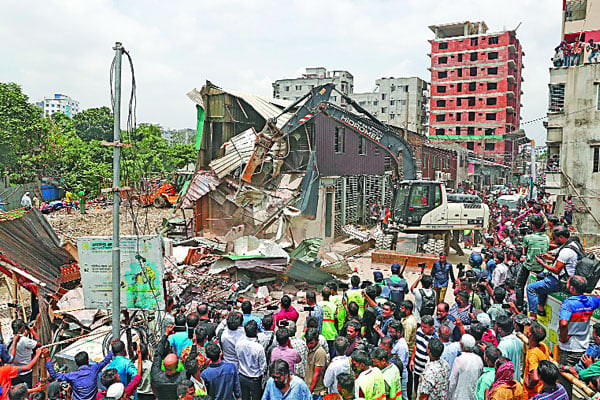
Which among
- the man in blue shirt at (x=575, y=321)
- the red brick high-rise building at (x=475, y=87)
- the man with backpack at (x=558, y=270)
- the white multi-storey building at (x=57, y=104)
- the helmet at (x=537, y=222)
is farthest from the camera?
the white multi-storey building at (x=57, y=104)

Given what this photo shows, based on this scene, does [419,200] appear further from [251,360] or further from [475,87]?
[475,87]

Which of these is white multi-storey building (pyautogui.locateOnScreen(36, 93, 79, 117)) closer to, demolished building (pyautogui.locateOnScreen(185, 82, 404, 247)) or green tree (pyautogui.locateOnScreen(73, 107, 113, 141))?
green tree (pyautogui.locateOnScreen(73, 107, 113, 141))

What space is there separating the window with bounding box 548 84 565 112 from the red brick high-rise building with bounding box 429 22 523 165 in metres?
32.3

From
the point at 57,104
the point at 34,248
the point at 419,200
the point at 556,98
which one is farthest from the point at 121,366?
the point at 57,104

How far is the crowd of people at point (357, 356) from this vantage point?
4.22 m

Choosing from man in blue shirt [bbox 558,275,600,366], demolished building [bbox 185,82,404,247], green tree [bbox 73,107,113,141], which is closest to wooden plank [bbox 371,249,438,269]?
demolished building [bbox 185,82,404,247]

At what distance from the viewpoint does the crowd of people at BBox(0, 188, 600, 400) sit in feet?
13.8

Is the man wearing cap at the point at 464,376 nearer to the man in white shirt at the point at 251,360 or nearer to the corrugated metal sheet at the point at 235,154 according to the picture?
the man in white shirt at the point at 251,360

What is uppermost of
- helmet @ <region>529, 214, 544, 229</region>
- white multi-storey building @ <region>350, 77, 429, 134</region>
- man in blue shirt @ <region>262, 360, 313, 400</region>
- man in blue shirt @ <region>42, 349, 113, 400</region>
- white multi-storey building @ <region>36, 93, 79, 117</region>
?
white multi-storey building @ <region>36, 93, 79, 117</region>

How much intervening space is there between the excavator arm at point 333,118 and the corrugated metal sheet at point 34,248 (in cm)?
693

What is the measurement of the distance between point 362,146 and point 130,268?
646 inches

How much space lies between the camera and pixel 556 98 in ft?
67.8

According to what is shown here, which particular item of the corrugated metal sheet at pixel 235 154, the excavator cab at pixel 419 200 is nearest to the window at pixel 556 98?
the excavator cab at pixel 419 200

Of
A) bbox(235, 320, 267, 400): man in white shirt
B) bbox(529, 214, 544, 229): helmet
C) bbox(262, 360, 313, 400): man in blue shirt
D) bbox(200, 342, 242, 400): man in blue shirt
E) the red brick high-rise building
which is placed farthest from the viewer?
the red brick high-rise building
